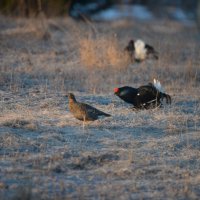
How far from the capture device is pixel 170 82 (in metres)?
12.5

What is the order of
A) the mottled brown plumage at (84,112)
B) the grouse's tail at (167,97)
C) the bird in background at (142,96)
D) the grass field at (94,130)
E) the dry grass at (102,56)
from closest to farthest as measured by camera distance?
the grass field at (94,130) < the mottled brown plumage at (84,112) < the bird in background at (142,96) < the grouse's tail at (167,97) < the dry grass at (102,56)

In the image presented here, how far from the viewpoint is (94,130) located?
8430 mm

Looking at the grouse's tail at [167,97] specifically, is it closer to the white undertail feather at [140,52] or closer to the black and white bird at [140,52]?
the black and white bird at [140,52]

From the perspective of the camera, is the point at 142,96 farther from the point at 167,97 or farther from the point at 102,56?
the point at 102,56

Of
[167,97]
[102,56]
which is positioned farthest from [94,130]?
[102,56]

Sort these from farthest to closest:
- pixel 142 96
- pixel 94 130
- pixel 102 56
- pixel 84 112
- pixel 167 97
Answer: pixel 102 56 → pixel 167 97 → pixel 142 96 → pixel 84 112 → pixel 94 130

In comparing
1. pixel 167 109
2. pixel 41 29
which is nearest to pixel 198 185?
pixel 167 109

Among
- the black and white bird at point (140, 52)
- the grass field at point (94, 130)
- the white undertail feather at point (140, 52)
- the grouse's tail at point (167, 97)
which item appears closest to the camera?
the grass field at point (94, 130)

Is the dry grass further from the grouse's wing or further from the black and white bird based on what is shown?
the grouse's wing

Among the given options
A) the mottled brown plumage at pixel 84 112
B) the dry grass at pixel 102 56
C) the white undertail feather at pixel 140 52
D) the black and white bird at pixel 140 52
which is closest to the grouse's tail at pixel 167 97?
the mottled brown plumage at pixel 84 112

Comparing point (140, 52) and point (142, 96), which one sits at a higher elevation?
point (140, 52)

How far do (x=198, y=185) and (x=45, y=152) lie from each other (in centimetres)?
168

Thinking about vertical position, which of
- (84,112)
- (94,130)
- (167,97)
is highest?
(167,97)

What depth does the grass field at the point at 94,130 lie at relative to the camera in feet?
21.3
